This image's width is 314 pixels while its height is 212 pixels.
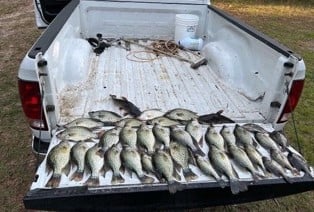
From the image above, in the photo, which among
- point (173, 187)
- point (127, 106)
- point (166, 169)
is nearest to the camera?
point (173, 187)

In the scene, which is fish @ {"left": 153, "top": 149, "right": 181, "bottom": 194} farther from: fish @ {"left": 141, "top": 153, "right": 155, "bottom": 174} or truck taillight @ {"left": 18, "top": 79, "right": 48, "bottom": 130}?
truck taillight @ {"left": 18, "top": 79, "right": 48, "bottom": 130}

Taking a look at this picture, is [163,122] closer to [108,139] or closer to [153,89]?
[108,139]

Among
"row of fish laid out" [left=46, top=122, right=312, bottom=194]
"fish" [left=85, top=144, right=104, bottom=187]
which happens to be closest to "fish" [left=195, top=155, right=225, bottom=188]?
"row of fish laid out" [left=46, top=122, right=312, bottom=194]

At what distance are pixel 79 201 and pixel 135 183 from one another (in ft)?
1.07

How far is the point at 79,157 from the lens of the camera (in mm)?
2205

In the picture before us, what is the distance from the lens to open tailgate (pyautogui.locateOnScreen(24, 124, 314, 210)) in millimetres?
1953

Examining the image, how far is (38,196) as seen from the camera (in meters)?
1.92

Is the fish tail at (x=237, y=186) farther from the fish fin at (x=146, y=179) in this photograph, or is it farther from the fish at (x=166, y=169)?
the fish fin at (x=146, y=179)

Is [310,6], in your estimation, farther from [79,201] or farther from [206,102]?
[79,201]

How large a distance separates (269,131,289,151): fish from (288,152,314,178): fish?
9 centimetres

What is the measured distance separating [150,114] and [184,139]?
1.65ft

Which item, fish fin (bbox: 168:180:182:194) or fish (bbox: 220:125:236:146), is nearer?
fish fin (bbox: 168:180:182:194)

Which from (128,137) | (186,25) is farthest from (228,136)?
(186,25)

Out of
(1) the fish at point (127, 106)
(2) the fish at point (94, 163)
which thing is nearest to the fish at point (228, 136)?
(1) the fish at point (127, 106)
